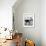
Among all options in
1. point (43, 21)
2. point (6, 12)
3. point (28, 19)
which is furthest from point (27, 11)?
point (6, 12)

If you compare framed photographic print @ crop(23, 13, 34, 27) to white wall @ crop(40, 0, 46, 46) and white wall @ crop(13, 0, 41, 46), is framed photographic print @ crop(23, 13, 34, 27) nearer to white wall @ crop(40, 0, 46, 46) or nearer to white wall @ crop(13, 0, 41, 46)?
white wall @ crop(13, 0, 41, 46)

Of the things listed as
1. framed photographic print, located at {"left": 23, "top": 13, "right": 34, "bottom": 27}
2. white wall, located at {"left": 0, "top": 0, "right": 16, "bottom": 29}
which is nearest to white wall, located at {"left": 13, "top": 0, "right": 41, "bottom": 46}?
framed photographic print, located at {"left": 23, "top": 13, "right": 34, "bottom": 27}

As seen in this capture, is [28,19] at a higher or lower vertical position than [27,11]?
lower

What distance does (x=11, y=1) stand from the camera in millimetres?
4707

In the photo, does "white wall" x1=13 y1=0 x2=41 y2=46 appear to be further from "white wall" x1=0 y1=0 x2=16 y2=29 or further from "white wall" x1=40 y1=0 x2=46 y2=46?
"white wall" x1=0 y1=0 x2=16 y2=29

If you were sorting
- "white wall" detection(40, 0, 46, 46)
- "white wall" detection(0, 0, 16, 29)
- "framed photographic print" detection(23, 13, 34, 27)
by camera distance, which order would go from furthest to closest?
"framed photographic print" detection(23, 13, 34, 27) < "white wall" detection(40, 0, 46, 46) < "white wall" detection(0, 0, 16, 29)

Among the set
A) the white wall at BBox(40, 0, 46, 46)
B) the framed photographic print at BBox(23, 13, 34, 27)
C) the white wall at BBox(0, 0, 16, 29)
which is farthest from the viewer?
the framed photographic print at BBox(23, 13, 34, 27)

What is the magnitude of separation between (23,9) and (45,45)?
74.4 inches

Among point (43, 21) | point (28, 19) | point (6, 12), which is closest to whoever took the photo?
point (6, 12)

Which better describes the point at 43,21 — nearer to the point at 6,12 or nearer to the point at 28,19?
the point at 28,19

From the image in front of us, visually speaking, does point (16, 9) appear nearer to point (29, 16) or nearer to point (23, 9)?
point (23, 9)

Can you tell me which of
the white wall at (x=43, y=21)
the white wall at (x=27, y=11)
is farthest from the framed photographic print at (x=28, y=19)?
the white wall at (x=43, y=21)

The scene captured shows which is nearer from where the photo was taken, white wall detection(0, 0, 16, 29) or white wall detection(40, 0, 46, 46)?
white wall detection(0, 0, 16, 29)

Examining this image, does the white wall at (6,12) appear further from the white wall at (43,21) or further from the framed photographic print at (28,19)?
the white wall at (43,21)
